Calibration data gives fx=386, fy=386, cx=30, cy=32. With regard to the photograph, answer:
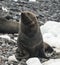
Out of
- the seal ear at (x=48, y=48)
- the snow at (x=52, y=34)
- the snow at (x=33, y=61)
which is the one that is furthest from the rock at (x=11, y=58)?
the snow at (x=52, y=34)

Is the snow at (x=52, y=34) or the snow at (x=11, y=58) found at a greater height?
the snow at (x=52, y=34)

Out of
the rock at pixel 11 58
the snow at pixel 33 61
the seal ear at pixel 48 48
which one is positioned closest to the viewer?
the snow at pixel 33 61

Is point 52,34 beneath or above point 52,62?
above

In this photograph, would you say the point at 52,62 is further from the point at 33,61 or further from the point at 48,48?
the point at 48,48

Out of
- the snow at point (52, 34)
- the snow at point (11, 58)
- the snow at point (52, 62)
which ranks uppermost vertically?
the snow at point (52, 34)

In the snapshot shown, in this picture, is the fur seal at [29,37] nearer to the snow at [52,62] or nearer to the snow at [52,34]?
the snow at [52,62]

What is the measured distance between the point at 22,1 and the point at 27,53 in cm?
781

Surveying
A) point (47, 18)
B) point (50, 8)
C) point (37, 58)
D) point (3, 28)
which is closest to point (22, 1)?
point (50, 8)

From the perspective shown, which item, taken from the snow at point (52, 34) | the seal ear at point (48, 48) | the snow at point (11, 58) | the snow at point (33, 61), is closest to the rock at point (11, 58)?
the snow at point (11, 58)

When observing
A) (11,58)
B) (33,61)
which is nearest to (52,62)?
(33,61)

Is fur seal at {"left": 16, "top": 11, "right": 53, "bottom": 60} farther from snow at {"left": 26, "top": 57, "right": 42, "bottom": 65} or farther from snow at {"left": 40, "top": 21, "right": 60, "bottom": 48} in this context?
snow at {"left": 40, "top": 21, "right": 60, "bottom": 48}

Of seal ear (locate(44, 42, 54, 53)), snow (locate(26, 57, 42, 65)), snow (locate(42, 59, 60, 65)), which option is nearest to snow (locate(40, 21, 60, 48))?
seal ear (locate(44, 42, 54, 53))

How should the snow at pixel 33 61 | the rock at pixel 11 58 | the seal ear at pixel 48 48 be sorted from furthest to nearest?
1. the seal ear at pixel 48 48
2. the rock at pixel 11 58
3. the snow at pixel 33 61

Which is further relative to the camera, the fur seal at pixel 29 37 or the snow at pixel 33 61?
the fur seal at pixel 29 37
